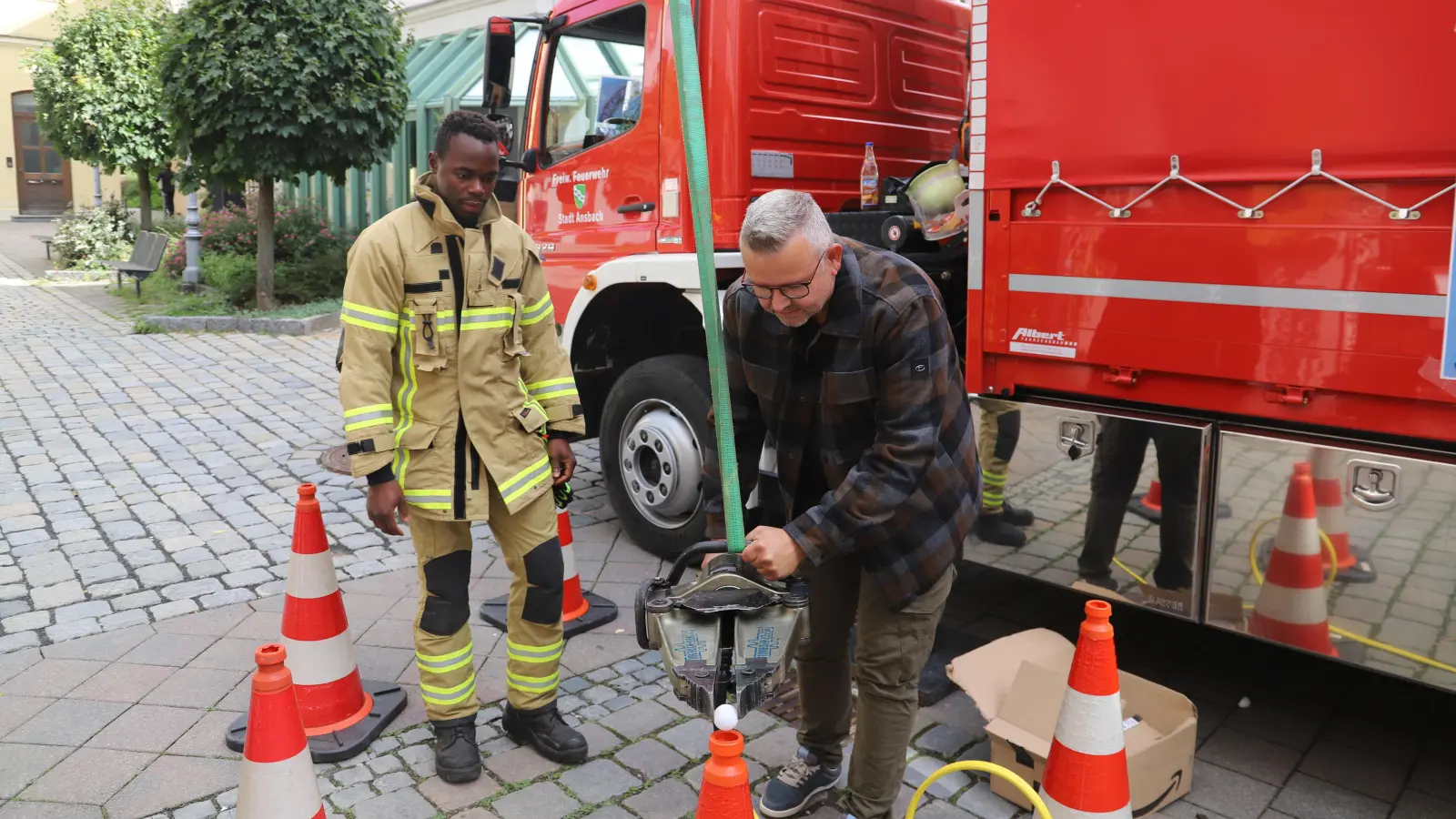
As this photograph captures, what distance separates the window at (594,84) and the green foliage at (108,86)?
46.4 feet

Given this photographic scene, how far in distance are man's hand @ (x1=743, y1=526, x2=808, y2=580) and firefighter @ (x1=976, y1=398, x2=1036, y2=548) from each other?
1.48 m

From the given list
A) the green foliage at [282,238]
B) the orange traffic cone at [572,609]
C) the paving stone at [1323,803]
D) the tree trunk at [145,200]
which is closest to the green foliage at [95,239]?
the tree trunk at [145,200]

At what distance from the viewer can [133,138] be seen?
680 inches

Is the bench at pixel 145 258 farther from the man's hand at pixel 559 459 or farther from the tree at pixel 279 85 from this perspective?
the man's hand at pixel 559 459

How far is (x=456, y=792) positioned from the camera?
10.3 ft

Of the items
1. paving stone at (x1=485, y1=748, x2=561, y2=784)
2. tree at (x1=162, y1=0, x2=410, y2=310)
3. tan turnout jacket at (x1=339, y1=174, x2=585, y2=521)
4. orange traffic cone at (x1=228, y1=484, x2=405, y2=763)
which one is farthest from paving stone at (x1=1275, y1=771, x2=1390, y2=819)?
tree at (x1=162, y1=0, x2=410, y2=310)

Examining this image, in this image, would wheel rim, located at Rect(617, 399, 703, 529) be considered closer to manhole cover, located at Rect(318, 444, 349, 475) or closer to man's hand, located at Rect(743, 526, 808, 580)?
manhole cover, located at Rect(318, 444, 349, 475)

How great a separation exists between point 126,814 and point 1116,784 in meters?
2.65

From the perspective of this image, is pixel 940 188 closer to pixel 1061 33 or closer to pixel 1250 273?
pixel 1061 33

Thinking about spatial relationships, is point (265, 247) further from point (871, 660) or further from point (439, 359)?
point (871, 660)

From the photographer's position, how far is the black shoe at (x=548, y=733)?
3.29m

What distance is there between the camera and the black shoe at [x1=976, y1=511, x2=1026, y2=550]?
3.71 m

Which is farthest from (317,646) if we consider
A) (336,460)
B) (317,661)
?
(336,460)

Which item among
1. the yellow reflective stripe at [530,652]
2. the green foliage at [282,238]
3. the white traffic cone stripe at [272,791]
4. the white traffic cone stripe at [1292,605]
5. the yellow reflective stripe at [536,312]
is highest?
the green foliage at [282,238]
